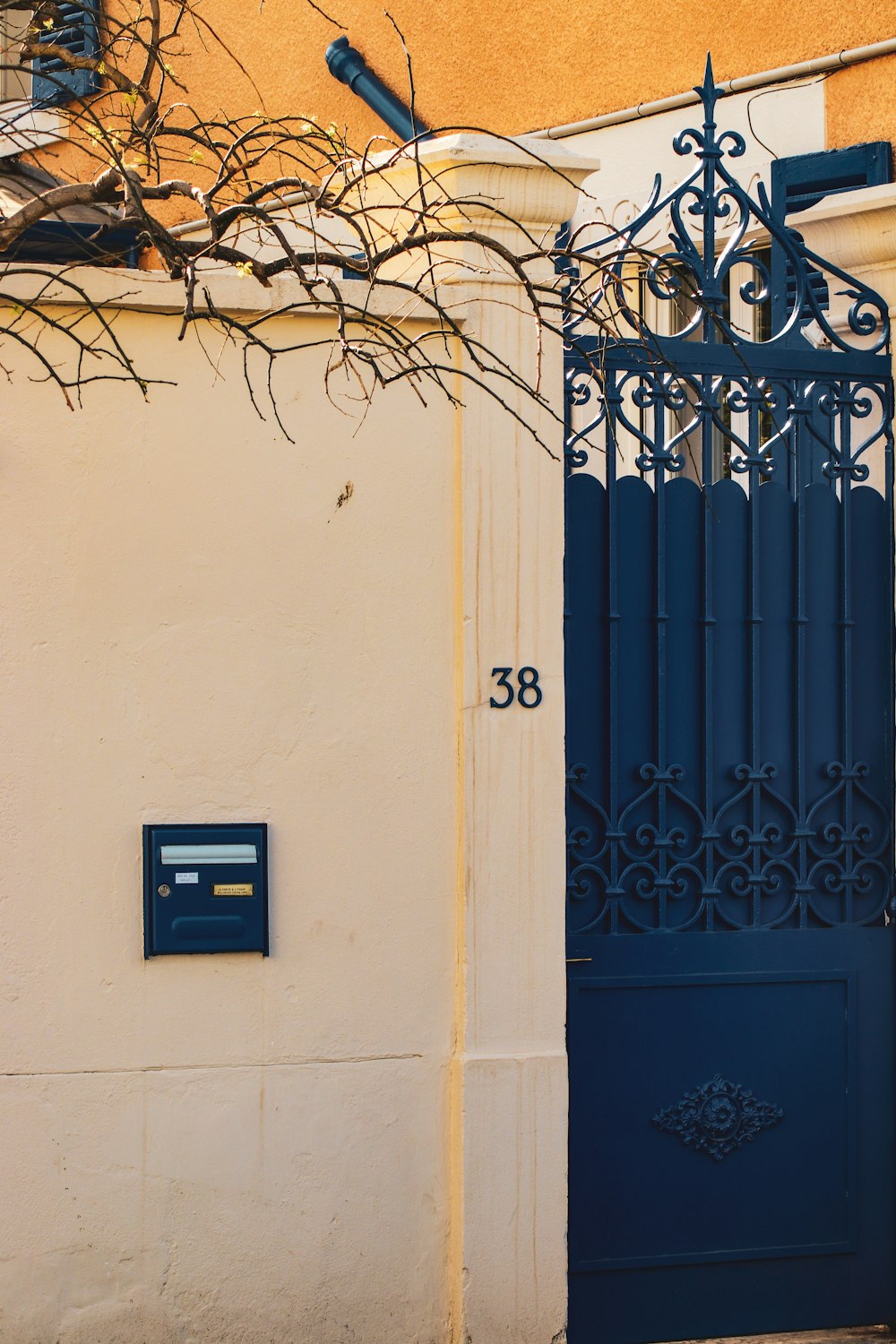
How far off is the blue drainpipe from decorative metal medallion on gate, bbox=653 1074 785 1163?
519 cm

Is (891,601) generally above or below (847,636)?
above

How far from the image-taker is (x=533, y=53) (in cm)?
736

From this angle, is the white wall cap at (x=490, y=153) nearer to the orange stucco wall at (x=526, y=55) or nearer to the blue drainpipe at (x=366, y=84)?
the orange stucco wall at (x=526, y=55)

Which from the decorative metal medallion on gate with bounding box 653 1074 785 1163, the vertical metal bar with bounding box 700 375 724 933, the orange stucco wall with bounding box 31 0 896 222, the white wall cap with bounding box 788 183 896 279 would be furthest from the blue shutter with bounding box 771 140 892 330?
the decorative metal medallion on gate with bounding box 653 1074 785 1163

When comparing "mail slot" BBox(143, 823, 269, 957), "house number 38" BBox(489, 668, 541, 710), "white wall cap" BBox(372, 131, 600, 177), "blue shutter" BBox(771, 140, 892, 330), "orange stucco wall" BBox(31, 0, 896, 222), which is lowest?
"mail slot" BBox(143, 823, 269, 957)

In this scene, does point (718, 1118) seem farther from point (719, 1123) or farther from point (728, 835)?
point (728, 835)

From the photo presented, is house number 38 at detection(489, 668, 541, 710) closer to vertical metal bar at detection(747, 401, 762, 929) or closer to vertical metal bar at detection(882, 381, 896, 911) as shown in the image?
vertical metal bar at detection(747, 401, 762, 929)

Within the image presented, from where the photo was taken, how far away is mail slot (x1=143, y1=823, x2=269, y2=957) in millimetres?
4273

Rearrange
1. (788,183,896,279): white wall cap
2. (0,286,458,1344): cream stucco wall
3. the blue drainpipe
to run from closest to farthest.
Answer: (0,286,458,1344): cream stucco wall < (788,183,896,279): white wall cap < the blue drainpipe

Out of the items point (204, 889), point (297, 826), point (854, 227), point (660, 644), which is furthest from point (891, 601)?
point (204, 889)

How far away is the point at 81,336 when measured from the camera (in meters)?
4.32

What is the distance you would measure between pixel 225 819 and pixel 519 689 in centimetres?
96

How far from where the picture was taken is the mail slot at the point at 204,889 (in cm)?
427

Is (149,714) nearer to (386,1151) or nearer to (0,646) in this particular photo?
(0,646)
